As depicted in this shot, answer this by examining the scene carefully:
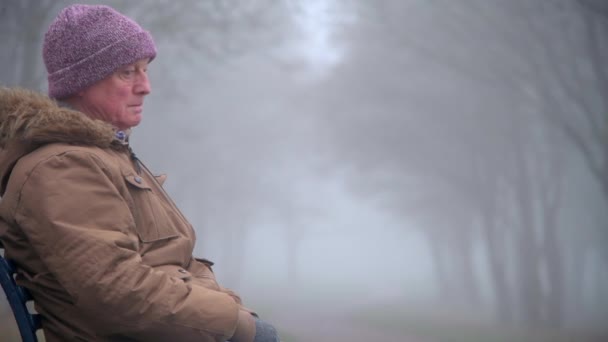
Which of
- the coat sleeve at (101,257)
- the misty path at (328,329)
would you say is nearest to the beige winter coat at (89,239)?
the coat sleeve at (101,257)

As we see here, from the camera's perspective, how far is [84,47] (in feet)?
4.88

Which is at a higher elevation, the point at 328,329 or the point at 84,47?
the point at 84,47

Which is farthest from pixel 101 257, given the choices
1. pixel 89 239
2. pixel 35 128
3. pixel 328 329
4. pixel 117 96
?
pixel 328 329

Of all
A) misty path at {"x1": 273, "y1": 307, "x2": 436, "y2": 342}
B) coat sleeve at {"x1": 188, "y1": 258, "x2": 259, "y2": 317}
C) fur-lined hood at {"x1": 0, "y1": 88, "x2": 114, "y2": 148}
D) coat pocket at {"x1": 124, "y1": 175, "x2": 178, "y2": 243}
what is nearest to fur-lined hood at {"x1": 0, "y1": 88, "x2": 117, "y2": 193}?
fur-lined hood at {"x1": 0, "y1": 88, "x2": 114, "y2": 148}

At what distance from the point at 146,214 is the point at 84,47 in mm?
477

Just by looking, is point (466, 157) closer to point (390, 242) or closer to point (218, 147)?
point (218, 147)

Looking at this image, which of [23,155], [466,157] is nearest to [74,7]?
[23,155]

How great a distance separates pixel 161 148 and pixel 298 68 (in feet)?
10.1

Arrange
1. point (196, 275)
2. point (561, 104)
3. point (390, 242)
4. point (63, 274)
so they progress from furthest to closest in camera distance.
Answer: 1. point (390, 242)
2. point (561, 104)
3. point (196, 275)
4. point (63, 274)

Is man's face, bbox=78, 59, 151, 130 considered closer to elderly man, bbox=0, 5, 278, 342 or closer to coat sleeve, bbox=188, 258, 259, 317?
elderly man, bbox=0, 5, 278, 342

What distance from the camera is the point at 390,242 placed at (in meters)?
18.8

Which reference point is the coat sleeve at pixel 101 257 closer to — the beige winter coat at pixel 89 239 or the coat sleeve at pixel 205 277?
the beige winter coat at pixel 89 239

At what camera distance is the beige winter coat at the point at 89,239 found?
114 centimetres

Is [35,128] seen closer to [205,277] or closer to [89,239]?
[89,239]
